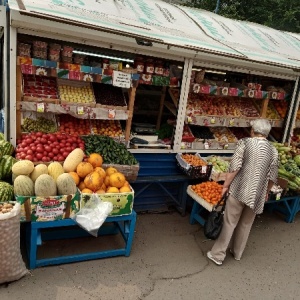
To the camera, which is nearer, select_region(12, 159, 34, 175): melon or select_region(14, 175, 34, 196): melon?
select_region(14, 175, 34, 196): melon

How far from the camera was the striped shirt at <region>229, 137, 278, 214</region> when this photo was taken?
381cm

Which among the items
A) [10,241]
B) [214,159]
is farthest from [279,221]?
[10,241]

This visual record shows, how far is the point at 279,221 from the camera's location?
19.1 feet

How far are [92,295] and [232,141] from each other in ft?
13.1

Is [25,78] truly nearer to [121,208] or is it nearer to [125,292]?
[121,208]

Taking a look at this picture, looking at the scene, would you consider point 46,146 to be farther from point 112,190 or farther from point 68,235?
point 68,235

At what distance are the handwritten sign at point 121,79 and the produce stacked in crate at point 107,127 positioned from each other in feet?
2.52

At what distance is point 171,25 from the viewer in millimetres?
5250

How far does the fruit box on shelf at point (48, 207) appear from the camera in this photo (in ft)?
10.9

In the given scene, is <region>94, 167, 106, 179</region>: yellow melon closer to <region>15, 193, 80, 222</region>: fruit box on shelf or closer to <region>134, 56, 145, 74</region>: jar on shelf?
<region>15, 193, 80, 222</region>: fruit box on shelf

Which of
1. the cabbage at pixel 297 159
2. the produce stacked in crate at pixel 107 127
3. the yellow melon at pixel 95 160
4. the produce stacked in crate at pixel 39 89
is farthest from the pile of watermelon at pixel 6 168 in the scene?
the cabbage at pixel 297 159

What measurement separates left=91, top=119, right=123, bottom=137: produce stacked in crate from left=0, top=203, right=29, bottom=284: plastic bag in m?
2.06

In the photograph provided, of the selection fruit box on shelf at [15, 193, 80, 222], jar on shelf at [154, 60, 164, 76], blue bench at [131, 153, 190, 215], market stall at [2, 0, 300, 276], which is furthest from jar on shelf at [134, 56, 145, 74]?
fruit box on shelf at [15, 193, 80, 222]

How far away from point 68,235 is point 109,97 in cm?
211
